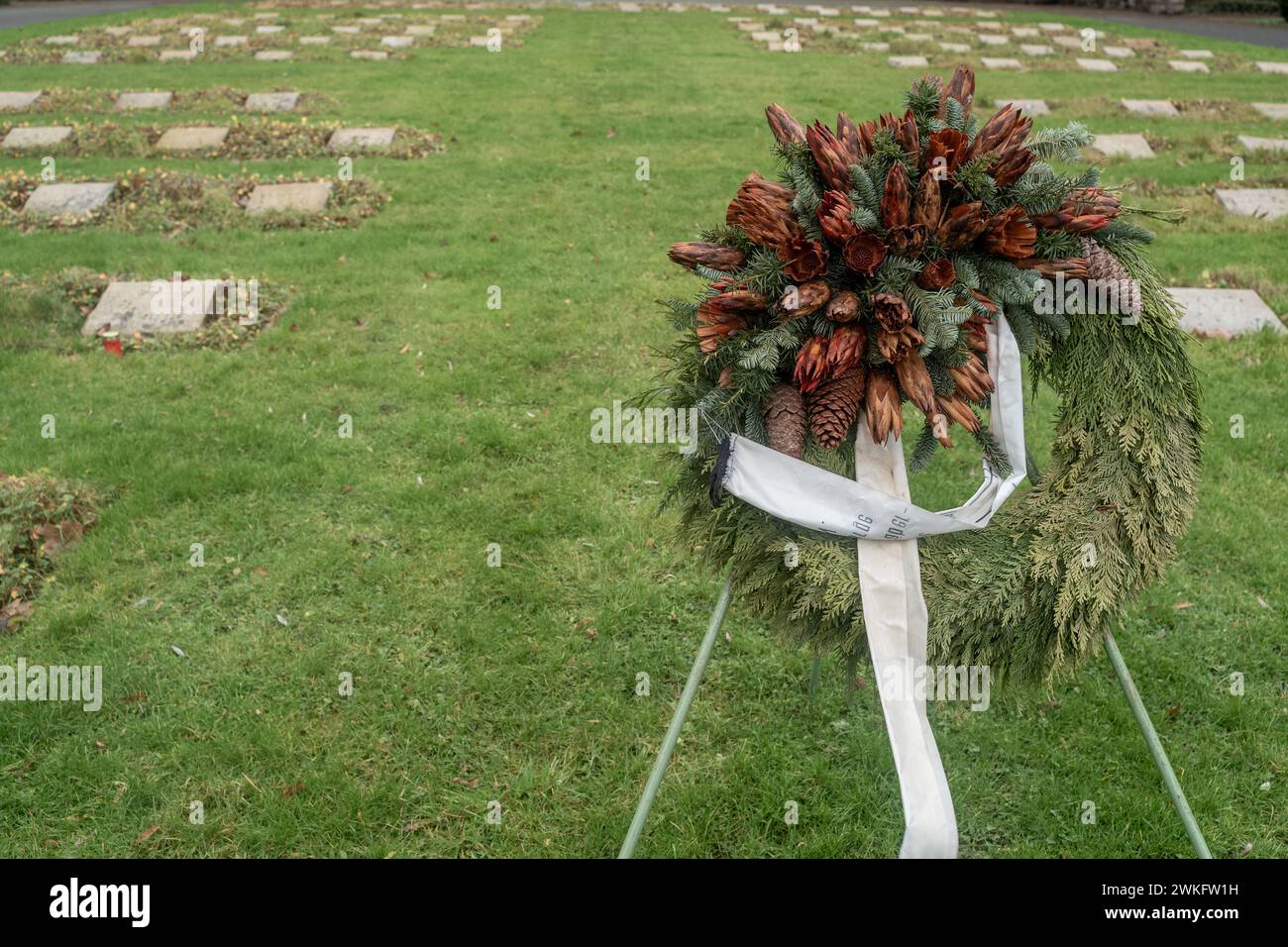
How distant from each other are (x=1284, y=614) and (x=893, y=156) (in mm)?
3090

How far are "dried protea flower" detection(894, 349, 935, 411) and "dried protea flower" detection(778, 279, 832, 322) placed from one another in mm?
266

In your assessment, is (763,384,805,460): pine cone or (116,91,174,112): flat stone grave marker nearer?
(763,384,805,460): pine cone

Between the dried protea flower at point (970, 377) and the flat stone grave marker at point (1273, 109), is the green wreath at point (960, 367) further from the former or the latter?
the flat stone grave marker at point (1273, 109)

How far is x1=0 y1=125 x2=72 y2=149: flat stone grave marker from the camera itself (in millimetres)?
10320

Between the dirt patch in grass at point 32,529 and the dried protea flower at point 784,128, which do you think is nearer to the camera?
the dried protea flower at point 784,128

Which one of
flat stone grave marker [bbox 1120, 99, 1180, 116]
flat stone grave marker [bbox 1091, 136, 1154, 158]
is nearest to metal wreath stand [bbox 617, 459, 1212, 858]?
flat stone grave marker [bbox 1091, 136, 1154, 158]

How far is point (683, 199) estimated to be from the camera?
9.34 metres

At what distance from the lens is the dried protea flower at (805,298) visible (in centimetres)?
268

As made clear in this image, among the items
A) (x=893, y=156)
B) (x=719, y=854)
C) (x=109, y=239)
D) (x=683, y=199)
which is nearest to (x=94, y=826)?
(x=719, y=854)

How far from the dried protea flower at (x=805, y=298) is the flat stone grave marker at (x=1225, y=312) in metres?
4.94

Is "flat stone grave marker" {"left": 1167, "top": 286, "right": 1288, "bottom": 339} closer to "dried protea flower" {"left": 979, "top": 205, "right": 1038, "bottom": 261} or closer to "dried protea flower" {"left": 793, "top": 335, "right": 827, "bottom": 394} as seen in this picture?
"dried protea flower" {"left": 979, "top": 205, "right": 1038, "bottom": 261}

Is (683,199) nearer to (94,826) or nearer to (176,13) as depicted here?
(94,826)

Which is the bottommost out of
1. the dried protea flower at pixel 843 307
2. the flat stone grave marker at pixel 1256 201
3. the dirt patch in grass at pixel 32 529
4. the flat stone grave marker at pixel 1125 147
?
the dirt patch in grass at pixel 32 529

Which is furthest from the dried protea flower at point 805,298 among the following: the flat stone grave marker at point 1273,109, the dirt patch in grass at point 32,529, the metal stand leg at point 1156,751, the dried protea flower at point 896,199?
the flat stone grave marker at point 1273,109
